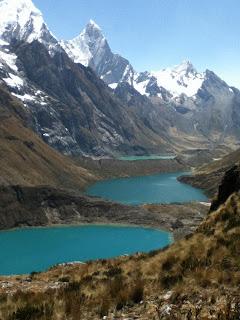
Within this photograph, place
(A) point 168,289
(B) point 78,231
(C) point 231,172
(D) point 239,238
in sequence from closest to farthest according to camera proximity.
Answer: (A) point 168,289 < (D) point 239,238 < (C) point 231,172 < (B) point 78,231

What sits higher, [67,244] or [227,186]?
[227,186]

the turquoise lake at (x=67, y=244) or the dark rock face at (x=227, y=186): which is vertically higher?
the dark rock face at (x=227, y=186)

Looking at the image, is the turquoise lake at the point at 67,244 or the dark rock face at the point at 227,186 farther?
the turquoise lake at the point at 67,244

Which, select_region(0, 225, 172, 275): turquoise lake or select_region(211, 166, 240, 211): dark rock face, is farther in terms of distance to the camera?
select_region(0, 225, 172, 275): turquoise lake

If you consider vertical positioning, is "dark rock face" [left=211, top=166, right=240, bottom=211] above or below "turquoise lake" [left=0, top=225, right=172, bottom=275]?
above

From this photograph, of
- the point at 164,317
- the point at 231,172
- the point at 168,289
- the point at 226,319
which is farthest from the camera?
the point at 231,172

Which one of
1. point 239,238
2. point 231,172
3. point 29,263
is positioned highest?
point 231,172

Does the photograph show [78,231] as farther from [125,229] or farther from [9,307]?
[9,307]

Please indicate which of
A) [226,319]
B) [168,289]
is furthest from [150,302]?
[226,319]
